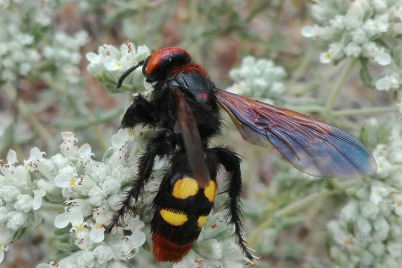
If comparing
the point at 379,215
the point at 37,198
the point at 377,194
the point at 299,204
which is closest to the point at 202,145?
the point at 37,198

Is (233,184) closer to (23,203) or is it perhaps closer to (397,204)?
(23,203)

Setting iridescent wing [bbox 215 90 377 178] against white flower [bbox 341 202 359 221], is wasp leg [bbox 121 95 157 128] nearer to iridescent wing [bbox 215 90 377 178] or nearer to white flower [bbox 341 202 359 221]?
iridescent wing [bbox 215 90 377 178]

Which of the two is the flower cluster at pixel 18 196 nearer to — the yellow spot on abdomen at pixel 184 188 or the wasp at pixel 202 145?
the wasp at pixel 202 145

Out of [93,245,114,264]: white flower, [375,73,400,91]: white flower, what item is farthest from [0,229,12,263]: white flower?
[375,73,400,91]: white flower

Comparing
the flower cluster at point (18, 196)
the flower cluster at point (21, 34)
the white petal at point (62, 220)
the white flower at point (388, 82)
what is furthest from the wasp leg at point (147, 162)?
the flower cluster at point (21, 34)

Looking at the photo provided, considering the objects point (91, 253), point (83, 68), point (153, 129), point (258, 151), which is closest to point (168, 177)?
point (153, 129)

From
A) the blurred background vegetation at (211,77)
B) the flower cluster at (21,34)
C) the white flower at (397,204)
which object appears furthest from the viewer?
the blurred background vegetation at (211,77)
